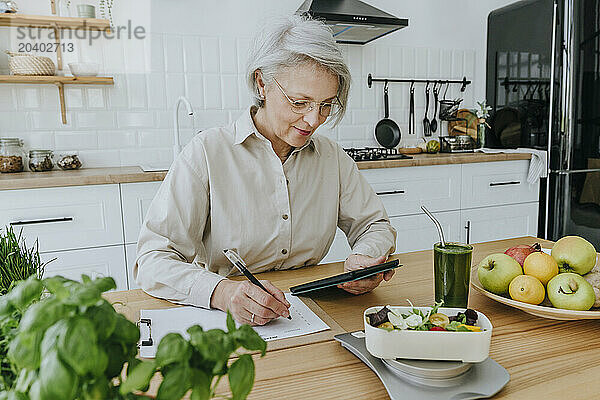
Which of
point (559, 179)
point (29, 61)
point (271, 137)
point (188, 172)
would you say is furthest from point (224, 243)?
point (559, 179)

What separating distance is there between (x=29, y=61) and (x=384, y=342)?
249 cm

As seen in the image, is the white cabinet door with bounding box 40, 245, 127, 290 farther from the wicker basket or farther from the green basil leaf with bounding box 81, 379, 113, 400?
the green basil leaf with bounding box 81, 379, 113, 400

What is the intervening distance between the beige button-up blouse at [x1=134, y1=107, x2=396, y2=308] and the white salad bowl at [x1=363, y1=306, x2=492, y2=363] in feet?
2.05

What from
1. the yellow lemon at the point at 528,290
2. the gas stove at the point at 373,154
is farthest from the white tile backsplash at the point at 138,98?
the yellow lemon at the point at 528,290

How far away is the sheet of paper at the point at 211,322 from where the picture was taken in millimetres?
899

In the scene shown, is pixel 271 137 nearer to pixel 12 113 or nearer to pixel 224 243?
pixel 224 243

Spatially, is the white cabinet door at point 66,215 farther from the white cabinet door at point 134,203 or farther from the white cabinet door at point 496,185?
the white cabinet door at point 496,185

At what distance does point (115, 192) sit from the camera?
7.56 ft

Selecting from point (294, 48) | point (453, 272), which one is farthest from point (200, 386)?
point (294, 48)

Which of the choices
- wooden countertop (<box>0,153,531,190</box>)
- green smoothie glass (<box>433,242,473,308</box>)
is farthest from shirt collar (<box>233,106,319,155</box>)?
wooden countertop (<box>0,153,531,190</box>)

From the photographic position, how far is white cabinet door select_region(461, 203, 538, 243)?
3.10 meters

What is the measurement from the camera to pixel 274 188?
147cm

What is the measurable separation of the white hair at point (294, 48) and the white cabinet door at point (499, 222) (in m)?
2.00

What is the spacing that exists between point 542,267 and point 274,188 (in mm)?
754
